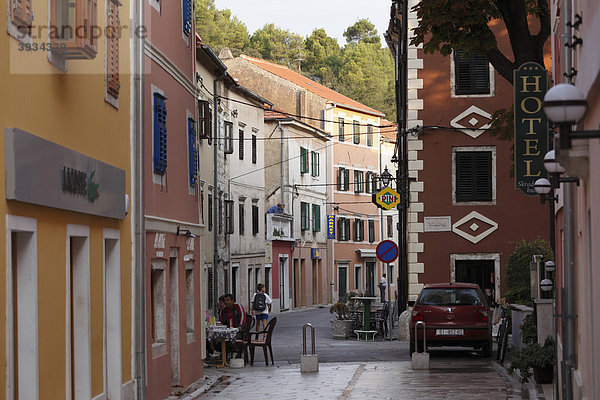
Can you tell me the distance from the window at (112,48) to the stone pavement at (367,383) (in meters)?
6.00

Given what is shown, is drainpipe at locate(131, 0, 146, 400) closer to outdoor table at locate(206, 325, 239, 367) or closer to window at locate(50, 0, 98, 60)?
window at locate(50, 0, 98, 60)

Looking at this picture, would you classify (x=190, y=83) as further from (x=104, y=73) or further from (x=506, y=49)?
(x=506, y=49)

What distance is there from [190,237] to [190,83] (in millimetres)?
3176

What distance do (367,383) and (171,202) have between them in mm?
4967

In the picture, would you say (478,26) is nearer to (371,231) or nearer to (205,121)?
(205,121)

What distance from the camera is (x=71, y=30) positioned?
11430mm

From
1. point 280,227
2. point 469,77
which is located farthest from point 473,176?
point 280,227

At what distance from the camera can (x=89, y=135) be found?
44.2 feet

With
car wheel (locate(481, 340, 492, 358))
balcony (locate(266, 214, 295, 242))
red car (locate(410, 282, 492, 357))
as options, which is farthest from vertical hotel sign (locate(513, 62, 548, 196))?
balcony (locate(266, 214, 295, 242))

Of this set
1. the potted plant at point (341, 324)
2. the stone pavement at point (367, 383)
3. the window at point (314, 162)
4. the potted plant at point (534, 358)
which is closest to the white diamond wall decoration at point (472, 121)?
the potted plant at point (341, 324)

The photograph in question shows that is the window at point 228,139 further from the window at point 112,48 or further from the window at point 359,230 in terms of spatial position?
the window at point 112,48

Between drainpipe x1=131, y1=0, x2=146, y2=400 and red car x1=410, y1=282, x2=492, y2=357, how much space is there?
10.1 m

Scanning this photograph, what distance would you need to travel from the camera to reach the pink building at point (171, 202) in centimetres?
1772

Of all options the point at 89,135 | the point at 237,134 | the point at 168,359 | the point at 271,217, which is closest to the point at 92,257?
the point at 89,135
